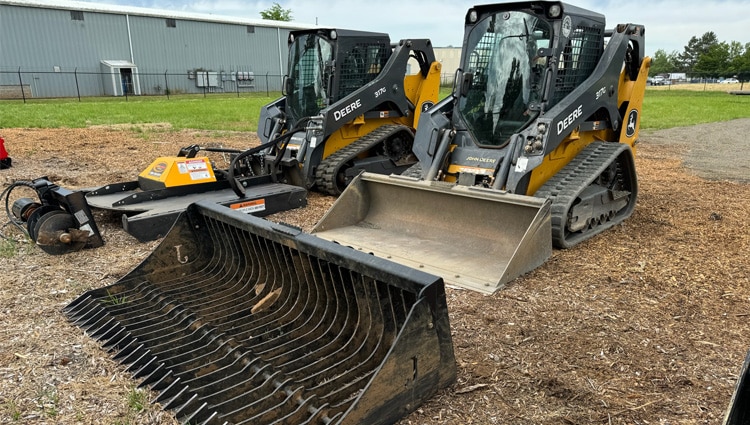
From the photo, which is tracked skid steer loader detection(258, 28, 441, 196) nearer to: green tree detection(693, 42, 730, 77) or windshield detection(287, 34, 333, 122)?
windshield detection(287, 34, 333, 122)

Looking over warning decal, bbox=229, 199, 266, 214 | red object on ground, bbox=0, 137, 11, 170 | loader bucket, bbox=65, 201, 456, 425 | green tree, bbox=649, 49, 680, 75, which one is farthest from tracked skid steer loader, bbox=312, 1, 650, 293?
green tree, bbox=649, 49, 680, 75

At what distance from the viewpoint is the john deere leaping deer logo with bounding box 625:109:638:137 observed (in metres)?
6.50

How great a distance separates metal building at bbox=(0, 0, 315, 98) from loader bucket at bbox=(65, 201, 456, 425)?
30985 millimetres

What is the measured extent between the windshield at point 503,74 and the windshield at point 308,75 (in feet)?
8.44

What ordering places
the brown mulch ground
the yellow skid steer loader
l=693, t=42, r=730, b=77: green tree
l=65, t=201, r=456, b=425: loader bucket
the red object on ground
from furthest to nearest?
l=693, t=42, r=730, b=77: green tree → the red object on ground → the brown mulch ground → the yellow skid steer loader → l=65, t=201, r=456, b=425: loader bucket

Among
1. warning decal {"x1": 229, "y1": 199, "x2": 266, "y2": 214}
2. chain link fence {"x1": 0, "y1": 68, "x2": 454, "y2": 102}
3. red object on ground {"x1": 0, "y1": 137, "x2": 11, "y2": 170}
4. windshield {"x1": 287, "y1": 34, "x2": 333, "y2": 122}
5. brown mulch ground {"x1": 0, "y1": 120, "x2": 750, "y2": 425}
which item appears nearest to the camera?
brown mulch ground {"x1": 0, "y1": 120, "x2": 750, "y2": 425}

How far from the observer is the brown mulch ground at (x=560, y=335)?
9.32 feet

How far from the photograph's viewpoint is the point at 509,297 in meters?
4.18

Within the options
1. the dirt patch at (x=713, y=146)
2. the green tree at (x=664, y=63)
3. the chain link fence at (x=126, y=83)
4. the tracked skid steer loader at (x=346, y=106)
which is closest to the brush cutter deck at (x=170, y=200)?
the tracked skid steer loader at (x=346, y=106)

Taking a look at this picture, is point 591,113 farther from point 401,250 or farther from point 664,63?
point 664,63

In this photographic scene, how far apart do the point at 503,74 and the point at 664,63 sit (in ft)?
383

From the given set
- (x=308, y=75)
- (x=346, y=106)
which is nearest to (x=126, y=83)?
(x=308, y=75)

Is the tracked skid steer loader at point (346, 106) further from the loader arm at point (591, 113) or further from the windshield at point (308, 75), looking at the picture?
the loader arm at point (591, 113)

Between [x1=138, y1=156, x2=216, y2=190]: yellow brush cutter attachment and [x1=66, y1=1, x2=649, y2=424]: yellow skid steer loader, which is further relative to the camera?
[x1=138, y1=156, x2=216, y2=190]: yellow brush cutter attachment
